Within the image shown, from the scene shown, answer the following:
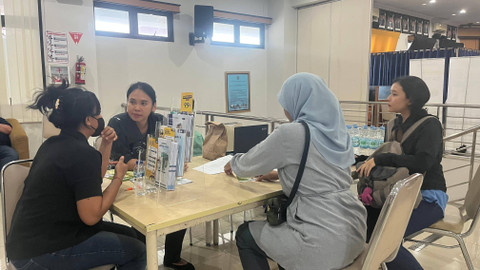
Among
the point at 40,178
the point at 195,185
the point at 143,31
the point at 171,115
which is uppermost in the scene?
the point at 143,31

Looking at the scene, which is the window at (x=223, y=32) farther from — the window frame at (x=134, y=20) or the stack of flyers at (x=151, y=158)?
the stack of flyers at (x=151, y=158)

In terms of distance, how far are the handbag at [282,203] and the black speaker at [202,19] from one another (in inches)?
173

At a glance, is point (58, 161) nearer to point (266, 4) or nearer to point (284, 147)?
point (284, 147)

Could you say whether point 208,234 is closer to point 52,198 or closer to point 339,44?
point 52,198

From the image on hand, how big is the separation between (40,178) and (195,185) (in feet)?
2.26

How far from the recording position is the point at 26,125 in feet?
14.3

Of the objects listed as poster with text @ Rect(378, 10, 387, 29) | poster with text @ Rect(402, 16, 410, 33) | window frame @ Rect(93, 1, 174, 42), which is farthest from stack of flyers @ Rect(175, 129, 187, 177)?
poster with text @ Rect(402, 16, 410, 33)

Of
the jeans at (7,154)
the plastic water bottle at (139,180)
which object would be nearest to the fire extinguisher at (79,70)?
the jeans at (7,154)

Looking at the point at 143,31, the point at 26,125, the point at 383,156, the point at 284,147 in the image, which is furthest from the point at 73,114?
the point at 143,31

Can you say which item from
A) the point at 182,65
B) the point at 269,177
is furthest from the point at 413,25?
the point at 269,177

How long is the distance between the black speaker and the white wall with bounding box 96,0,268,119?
0.16m

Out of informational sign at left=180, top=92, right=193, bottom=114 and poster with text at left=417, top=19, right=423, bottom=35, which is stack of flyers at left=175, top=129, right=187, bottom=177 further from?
poster with text at left=417, top=19, right=423, bottom=35

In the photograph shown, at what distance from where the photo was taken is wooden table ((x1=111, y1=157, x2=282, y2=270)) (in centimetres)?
130

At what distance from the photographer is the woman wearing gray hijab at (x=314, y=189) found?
1.41 metres
